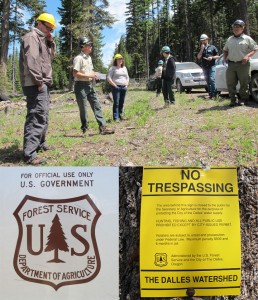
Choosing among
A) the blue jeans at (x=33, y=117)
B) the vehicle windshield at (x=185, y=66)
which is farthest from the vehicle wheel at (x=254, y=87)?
the vehicle windshield at (x=185, y=66)

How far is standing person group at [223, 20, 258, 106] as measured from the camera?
7887 millimetres

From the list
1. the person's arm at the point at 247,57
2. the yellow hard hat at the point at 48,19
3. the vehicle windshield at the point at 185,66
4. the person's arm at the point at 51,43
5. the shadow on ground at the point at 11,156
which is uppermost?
the yellow hard hat at the point at 48,19

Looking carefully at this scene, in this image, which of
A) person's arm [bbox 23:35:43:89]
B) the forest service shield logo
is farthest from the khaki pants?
the forest service shield logo

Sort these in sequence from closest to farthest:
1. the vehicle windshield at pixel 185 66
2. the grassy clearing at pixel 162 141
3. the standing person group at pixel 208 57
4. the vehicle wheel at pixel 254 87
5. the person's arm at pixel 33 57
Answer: the person's arm at pixel 33 57
the grassy clearing at pixel 162 141
the vehicle wheel at pixel 254 87
the standing person group at pixel 208 57
the vehicle windshield at pixel 185 66

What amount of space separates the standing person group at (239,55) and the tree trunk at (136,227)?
579 cm

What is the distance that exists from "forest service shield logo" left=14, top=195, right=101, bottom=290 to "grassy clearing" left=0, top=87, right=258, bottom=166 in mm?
3111

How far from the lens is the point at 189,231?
2.40 meters

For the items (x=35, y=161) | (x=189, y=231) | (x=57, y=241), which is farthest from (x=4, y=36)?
(x=189, y=231)

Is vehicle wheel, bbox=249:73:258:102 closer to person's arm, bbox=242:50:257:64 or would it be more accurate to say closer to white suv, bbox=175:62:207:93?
person's arm, bbox=242:50:257:64

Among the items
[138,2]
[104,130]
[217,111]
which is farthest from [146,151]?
[138,2]

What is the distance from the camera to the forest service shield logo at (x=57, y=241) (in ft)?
7.80

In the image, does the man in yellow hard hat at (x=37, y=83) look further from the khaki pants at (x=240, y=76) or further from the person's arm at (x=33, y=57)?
the khaki pants at (x=240, y=76)

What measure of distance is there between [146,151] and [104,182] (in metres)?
3.73

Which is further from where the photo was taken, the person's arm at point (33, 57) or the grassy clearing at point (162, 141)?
the grassy clearing at point (162, 141)
